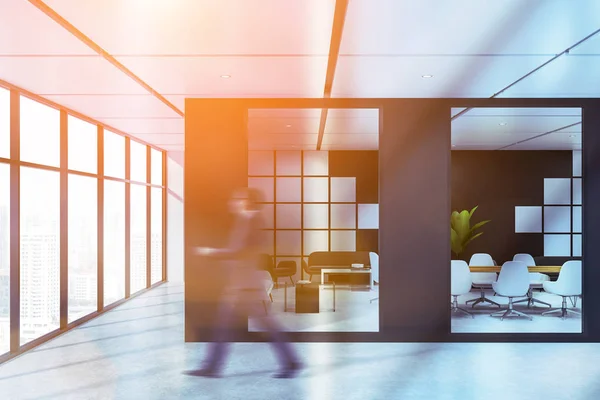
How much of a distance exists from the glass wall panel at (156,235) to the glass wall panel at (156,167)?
21 cm

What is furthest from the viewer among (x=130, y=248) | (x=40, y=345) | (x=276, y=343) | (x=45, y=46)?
(x=130, y=248)

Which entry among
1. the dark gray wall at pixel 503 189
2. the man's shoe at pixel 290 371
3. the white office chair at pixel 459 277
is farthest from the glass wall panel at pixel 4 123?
the dark gray wall at pixel 503 189

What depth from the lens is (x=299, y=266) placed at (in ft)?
36.8

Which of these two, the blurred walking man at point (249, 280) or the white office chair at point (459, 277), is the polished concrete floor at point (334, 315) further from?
the blurred walking man at point (249, 280)

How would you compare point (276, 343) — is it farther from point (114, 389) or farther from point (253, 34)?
point (253, 34)

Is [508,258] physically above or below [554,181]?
below

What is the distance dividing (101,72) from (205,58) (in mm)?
1168

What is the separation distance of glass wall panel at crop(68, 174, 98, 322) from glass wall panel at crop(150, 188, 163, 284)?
302cm

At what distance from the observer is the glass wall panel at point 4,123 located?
5020 millimetres

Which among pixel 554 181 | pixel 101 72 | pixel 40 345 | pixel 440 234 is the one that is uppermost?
pixel 101 72

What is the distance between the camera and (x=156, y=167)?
1102 centimetres

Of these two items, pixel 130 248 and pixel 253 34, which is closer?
pixel 253 34

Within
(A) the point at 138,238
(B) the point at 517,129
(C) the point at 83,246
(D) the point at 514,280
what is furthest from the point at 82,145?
(B) the point at 517,129

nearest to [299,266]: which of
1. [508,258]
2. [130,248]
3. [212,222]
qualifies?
[130,248]
